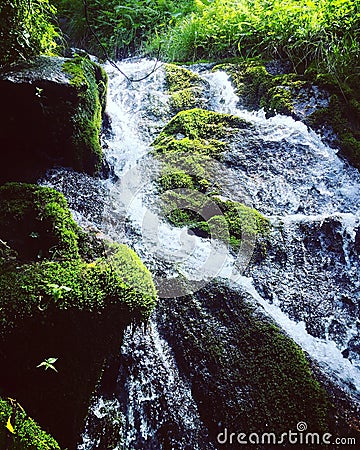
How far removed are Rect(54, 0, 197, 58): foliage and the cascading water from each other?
4.50 meters

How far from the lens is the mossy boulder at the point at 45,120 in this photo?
405 cm

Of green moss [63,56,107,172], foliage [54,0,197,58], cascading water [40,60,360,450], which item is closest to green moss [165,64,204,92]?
cascading water [40,60,360,450]

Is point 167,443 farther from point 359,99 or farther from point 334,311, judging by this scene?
point 359,99

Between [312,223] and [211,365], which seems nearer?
[211,365]

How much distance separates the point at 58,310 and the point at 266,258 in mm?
2163

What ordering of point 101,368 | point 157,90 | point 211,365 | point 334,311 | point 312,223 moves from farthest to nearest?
point 157,90 < point 312,223 < point 334,311 < point 211,365 < point 101,368

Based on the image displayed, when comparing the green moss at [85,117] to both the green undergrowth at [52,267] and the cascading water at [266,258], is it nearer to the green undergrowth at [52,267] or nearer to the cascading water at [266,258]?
the cascading water at [266,258]

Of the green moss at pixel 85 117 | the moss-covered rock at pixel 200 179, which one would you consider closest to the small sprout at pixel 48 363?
the moss-covered rock at pixel 200 179

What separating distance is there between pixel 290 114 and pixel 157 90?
7.80 ft

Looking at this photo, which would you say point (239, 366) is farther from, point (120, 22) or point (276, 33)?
point (120, 22)

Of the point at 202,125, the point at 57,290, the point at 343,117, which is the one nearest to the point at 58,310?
the point at 57,290

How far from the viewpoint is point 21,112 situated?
13.4 ft

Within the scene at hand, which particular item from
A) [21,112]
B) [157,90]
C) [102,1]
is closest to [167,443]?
[21,112]

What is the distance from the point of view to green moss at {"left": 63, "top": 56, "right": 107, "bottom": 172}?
4.50m
